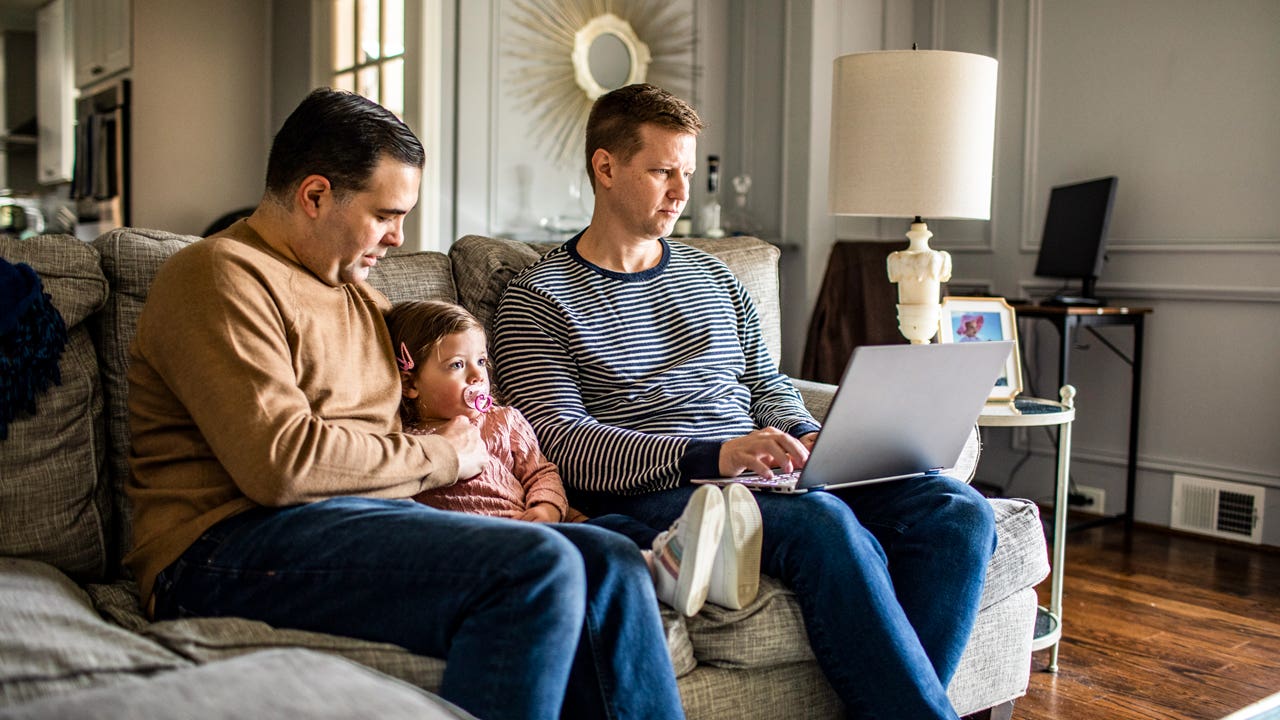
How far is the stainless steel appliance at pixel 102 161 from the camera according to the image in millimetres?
5000

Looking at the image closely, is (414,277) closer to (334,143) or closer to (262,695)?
(334,143)

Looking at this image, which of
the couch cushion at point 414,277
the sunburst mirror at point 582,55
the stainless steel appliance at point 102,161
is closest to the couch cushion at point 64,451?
the couch cushion at point 414,277

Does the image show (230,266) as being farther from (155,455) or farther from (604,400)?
(604,400)

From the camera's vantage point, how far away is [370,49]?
4.26m

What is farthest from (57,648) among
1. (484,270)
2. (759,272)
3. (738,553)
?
(759,272)

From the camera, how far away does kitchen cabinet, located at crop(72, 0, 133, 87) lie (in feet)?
16.4

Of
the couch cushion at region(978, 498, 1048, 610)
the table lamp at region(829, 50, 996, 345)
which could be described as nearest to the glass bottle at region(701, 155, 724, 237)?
the table lamp at region(829, 50, 996, 345)

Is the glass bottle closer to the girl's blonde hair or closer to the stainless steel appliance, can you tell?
the girl's blonde hair

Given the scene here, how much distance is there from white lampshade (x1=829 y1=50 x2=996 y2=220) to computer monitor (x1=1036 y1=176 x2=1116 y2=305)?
130 cm

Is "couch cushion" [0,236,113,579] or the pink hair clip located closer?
"couch cushion" [0,236,113,579]

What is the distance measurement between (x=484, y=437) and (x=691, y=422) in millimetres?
383

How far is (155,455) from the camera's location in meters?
1.40

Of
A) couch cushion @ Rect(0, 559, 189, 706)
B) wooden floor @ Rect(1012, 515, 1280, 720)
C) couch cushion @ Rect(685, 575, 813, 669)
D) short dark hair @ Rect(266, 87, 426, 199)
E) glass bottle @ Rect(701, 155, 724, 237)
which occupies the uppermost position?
glass bottle @ Rect(701, 155, 724, 237)

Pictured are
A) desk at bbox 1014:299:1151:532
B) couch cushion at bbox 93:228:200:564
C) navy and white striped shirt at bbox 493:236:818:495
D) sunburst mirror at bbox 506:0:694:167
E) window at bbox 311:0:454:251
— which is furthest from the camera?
sunburst mirror at bbox 506:0:694:167
